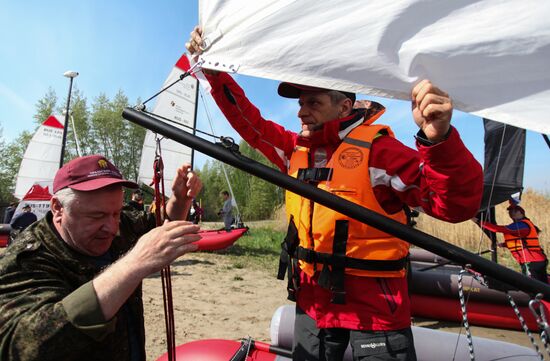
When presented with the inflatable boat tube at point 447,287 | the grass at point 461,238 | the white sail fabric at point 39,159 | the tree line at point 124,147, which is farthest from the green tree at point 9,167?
the inflatable boat tube at point 447,287

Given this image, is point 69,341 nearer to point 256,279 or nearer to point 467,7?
point 467,7

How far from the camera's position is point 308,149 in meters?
2.08

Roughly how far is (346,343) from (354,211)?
102 centimetres

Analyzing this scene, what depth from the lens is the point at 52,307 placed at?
4.06 ft

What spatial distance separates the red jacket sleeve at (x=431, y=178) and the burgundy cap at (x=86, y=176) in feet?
4.55

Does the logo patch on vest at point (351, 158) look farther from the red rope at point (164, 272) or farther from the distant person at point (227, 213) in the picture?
the distant person at point (227, 213)

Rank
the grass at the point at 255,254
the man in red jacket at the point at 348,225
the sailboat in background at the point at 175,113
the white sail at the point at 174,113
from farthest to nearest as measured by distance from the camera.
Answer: the white sail at the point at 174,113
the sailboat in background at the point at 175,113
the grass at the point at 255,254
the man in red jacket at the point at 348,225

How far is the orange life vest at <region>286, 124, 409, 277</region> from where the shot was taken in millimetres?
1727

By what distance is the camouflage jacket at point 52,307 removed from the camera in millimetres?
1191

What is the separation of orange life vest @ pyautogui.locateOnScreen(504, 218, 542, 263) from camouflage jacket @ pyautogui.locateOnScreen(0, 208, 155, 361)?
737 cm

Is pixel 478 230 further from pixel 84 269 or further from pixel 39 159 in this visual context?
pixel 39 159

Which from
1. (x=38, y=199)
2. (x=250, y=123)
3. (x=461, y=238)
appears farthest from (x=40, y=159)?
(x=461, y=238)

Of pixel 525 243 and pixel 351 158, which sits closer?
pixel 351 158

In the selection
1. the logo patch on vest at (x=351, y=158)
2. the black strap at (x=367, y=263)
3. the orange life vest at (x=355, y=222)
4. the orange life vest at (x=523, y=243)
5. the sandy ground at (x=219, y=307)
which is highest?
the logo patch on vest at (x=351, y=158)
